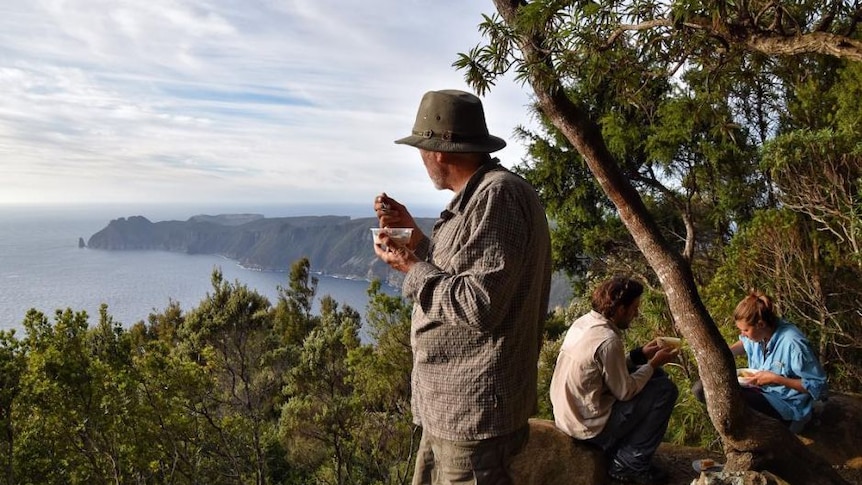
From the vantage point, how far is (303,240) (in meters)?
163

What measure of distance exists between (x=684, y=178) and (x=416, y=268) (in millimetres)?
11348

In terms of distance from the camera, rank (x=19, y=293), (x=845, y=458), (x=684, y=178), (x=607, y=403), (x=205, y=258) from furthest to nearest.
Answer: (x=205, y=258)
(x=19, y=293)
(x=684, y=178)
(x=845, y=458)
(x=607, y=403)

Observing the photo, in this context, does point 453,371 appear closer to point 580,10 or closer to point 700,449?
point 580,10

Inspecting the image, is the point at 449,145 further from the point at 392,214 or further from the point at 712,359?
the point at 712,359

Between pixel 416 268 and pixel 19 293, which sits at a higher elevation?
pixel 416 268

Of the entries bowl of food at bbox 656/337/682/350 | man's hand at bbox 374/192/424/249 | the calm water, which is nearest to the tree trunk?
bowl of food at bbox 656/337/682/350

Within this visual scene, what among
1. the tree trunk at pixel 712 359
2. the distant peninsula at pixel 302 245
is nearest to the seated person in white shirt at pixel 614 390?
the tree trunk at pixel 712 359

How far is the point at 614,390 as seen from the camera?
12.3ft

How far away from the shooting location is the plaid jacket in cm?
168

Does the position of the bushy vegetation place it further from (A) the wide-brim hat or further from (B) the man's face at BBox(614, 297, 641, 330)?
(A) the wide-brim hat

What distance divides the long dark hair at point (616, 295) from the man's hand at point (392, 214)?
6.44 ft

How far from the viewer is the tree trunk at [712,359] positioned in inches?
154

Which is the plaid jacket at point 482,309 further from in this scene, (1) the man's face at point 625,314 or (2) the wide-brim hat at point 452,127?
(1) the man's face at point 625,314

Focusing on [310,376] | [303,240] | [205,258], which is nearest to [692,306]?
[310,376]
